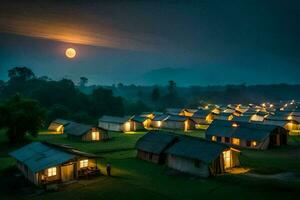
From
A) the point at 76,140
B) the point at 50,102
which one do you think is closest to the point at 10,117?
the point at 76,140

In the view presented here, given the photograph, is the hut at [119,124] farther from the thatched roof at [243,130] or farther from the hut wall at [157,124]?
the thatched roof at [243,130]

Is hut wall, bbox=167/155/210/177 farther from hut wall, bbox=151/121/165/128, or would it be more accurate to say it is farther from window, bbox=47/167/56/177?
hut wall, bbox=151/121/165/128

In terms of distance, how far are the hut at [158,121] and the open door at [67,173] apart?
2280 inches

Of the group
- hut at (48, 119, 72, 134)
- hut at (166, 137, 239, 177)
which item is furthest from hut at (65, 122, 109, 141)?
hut at (166, 137, 239, 177)

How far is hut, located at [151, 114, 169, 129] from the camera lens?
295 feet

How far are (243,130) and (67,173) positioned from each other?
3956 cm

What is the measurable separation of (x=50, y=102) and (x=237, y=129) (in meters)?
79.9

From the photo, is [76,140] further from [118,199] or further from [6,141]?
[118,199]

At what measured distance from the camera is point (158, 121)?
297 feet

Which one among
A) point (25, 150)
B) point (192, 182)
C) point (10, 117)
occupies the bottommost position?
point (192, 182)

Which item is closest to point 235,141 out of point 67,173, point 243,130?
point 243,130

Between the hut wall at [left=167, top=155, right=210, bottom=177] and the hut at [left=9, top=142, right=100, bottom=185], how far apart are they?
11.1 metres

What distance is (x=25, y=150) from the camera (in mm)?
38562

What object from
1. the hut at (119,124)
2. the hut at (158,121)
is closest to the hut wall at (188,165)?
the hut at (119,124)
